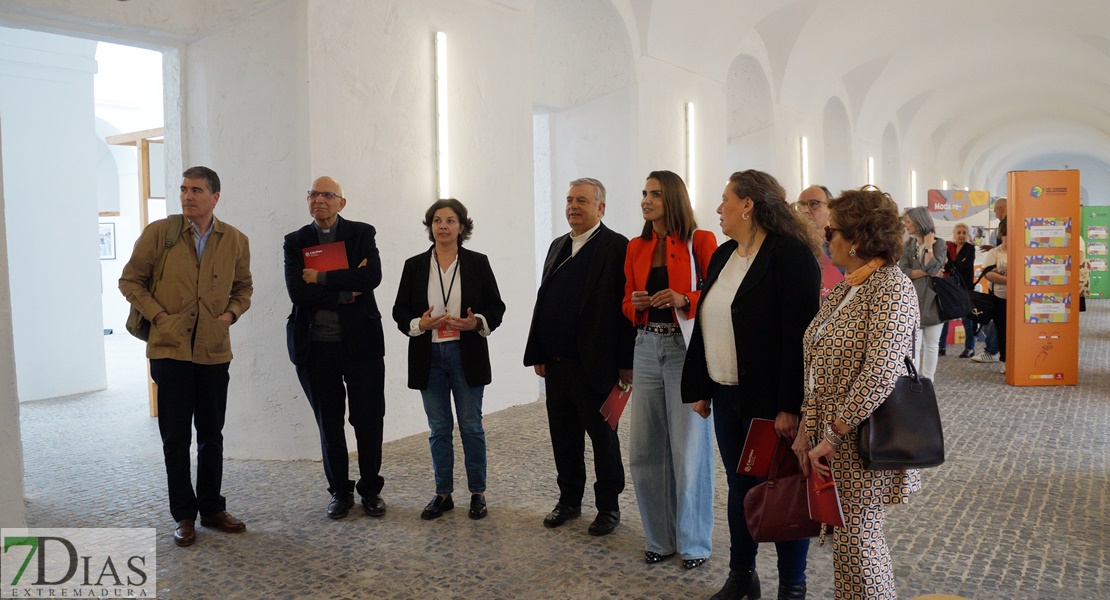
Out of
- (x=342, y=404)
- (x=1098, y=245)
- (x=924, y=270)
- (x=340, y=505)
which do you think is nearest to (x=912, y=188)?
(x=1098, y=245)

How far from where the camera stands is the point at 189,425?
4145 mm

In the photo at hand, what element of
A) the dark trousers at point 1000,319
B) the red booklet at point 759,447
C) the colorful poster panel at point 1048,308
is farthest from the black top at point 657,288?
the dark trousers at point 1000,319

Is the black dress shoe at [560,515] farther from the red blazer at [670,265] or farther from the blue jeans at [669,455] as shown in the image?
the red blazer at [670,265]

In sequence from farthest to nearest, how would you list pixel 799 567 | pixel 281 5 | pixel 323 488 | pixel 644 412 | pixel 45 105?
pixel 45 105 → pixel 281 5 → pixel 323 488 → pixel 644 412 → pixel 799 567

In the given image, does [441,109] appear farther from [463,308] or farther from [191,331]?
[191,331]

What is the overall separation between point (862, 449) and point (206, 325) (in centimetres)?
308

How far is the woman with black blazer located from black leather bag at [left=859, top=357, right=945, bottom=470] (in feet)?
1.30

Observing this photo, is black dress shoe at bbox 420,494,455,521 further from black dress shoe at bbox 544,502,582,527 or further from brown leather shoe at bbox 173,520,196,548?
brown leather shoe at bbox 173,520,196,548

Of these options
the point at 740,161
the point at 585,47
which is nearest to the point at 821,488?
the point at 585,47

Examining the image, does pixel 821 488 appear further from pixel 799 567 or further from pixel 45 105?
pixel 45 105

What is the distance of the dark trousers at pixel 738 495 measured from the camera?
3068 millimetres

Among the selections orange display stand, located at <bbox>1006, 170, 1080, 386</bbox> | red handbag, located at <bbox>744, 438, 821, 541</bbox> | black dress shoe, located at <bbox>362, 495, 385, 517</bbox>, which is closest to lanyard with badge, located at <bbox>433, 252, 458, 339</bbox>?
black dress shoe, located at <bbox>362, 495, 385, 517</bbox>

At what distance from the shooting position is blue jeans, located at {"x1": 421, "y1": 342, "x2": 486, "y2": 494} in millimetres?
4352

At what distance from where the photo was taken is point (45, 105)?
7.97 meters
